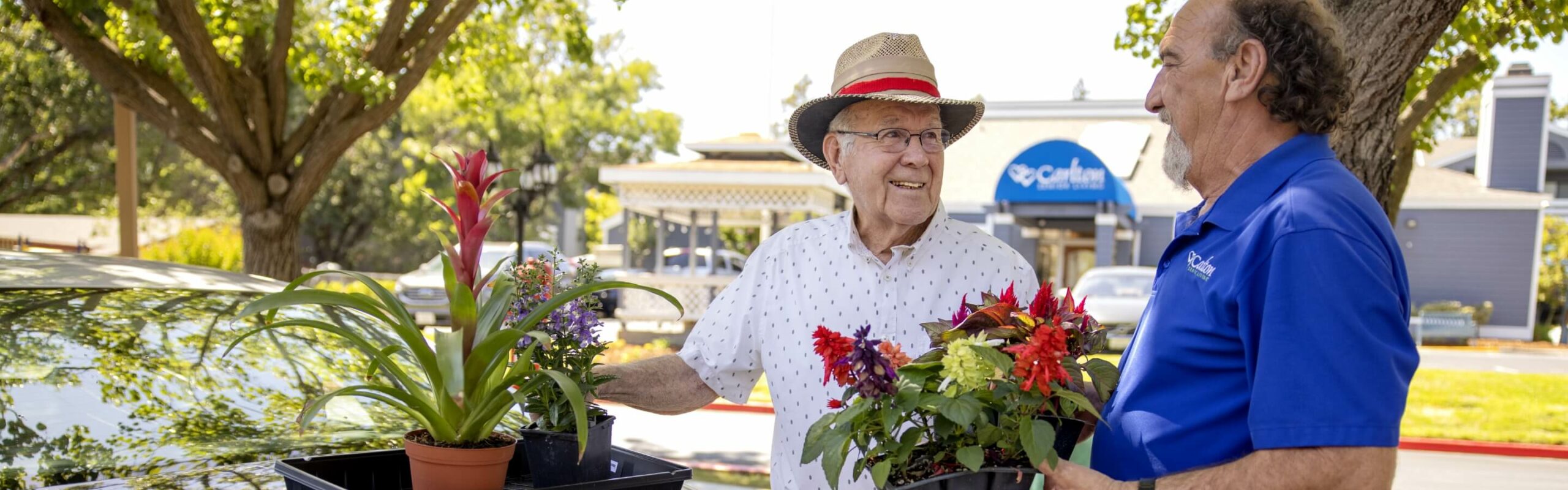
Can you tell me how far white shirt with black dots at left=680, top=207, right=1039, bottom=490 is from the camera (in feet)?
8.77

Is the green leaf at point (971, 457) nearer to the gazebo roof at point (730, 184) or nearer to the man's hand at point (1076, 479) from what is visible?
the man's hand at point (1076, 479)

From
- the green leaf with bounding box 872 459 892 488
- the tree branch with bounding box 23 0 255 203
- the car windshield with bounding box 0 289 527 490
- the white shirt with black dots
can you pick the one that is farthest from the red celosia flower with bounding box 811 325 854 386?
the tree branch with bounding box 23 0 255 203

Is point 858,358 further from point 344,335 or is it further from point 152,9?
point 152,9

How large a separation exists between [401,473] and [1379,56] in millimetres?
3523

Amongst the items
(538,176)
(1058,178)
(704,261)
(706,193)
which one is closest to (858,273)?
(538,176)

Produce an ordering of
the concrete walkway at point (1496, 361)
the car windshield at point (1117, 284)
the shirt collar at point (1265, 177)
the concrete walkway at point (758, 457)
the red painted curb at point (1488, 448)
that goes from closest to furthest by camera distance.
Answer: the shirt collar at point (1265, 177) < the concrete walkway at point (758, 457) < the red painted curb at point (1488, 448) < the concrete walkway at point (1496, 361) < the car windshield at point (1117, 284)

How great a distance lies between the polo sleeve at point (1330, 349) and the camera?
1388mm

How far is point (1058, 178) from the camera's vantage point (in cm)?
2159

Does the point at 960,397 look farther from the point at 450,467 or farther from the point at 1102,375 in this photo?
the point at 450,467

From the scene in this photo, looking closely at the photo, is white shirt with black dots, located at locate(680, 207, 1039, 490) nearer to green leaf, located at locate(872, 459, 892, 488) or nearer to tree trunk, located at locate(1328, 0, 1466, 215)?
green leaf, located at locate(872, 459, 892, 488)

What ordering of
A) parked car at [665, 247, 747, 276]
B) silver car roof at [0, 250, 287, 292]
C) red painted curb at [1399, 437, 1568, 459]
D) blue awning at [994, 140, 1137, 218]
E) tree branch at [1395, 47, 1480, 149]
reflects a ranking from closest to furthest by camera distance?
1. silver car roof at [0, 250, 287, 292]
2. tree branch at [1395, 47, 1480, 149]
3. red painted curb at [1399, 437, 1568, 459]
4. blue awning at [994, 140, 1137, 218]
5. parked car at [665, 247, 747, 276]

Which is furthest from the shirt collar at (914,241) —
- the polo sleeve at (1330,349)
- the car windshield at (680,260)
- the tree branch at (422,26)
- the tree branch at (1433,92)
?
the car windshield at (680,260)

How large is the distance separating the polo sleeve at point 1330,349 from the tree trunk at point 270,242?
7.41 meters

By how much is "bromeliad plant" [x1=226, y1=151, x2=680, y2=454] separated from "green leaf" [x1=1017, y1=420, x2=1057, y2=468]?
24.6 inches
